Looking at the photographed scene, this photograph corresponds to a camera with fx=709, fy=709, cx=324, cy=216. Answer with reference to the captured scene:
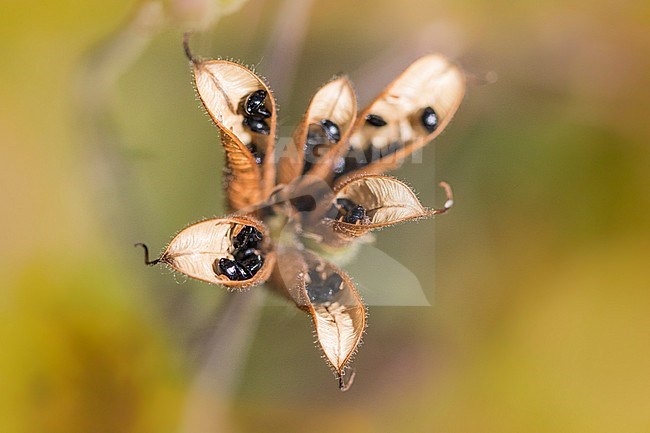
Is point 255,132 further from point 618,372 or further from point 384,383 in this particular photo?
point 618,372

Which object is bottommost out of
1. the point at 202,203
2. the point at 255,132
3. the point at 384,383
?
the point at 384,383

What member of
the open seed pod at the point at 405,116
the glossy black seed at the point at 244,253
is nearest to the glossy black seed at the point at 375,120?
the open seed pod at the point at 405,116

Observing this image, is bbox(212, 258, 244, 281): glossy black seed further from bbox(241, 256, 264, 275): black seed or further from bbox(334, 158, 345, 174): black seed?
bbox(334, 158, 345, 174): black seed

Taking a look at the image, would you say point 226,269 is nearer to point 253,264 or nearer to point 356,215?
point 253,264

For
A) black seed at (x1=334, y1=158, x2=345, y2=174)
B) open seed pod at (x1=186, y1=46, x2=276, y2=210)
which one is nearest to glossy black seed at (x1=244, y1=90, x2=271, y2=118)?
open seed pod at (x1=186, y1=46, x2=276, y2=210)

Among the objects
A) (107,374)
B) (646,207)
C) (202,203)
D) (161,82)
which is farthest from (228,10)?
(646,207)

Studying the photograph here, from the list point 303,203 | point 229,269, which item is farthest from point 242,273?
point 303,203
